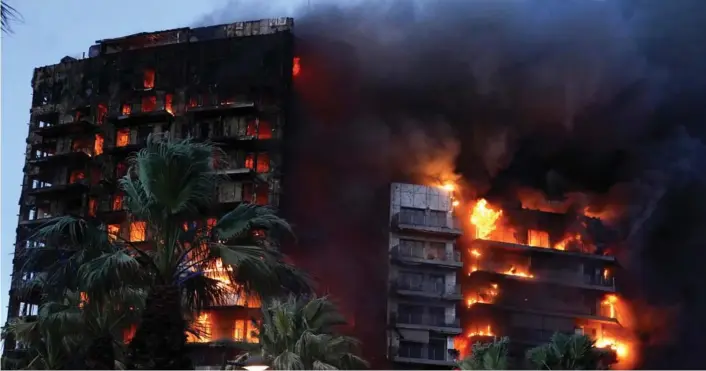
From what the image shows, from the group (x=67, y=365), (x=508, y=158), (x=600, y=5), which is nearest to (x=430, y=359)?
(x=508, y=158)

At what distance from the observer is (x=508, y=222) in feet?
246

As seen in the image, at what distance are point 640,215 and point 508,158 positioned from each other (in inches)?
516

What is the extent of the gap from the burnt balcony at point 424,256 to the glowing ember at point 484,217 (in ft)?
20.2

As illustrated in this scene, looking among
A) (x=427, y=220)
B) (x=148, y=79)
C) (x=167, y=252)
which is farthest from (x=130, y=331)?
(x=148, y=79)

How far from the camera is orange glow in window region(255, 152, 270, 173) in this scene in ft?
224

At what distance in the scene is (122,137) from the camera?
74438mm

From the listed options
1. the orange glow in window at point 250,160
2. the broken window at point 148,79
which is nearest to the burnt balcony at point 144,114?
the broken window at point 148,79

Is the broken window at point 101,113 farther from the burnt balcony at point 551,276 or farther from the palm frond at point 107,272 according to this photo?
the palm frond at point 107,272

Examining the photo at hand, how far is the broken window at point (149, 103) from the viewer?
7394 centimetres

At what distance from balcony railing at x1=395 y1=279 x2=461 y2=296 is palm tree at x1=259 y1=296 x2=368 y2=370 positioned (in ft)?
94.2

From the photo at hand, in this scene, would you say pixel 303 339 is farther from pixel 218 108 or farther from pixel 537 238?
pixel 537 238

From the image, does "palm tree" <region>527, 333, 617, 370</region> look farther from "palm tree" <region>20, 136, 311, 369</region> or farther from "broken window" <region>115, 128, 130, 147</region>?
"broken window" <region>115, 128, 130, 147</region>

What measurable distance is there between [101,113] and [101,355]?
5667cm

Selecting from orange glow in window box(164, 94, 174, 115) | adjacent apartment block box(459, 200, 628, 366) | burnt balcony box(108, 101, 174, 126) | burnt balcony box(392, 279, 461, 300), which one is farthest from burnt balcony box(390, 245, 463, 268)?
orange glow in window box(164, 94, 174, 115)
